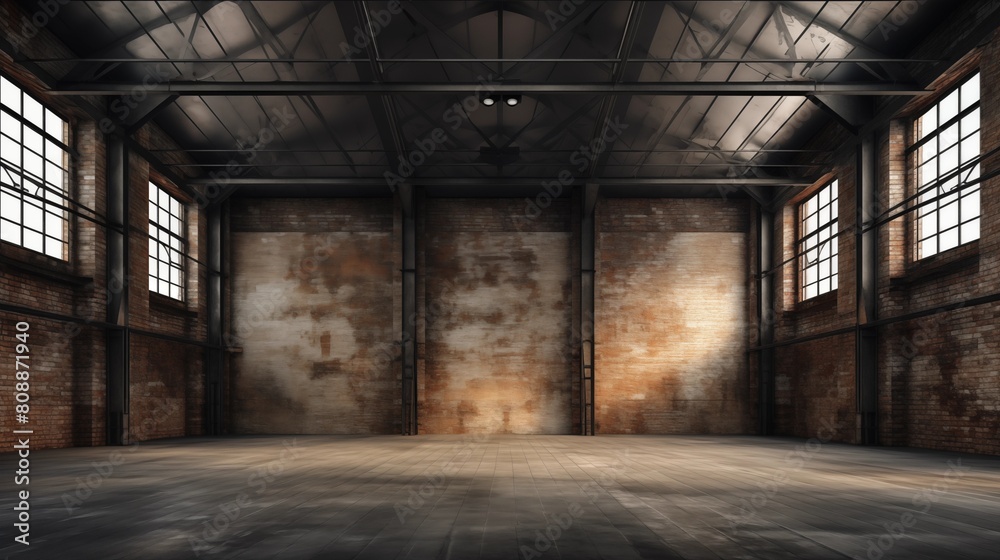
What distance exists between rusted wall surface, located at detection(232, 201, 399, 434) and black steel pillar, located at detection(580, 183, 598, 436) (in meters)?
5.73

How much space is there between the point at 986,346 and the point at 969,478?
470cm

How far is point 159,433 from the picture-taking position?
1864cm

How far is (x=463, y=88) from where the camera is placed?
1382 centimetres

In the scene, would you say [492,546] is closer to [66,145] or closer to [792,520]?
[792,520]

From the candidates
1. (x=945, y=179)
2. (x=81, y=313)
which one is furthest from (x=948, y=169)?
(x=81, y=313)

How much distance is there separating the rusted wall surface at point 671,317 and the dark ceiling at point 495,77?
2.36 m

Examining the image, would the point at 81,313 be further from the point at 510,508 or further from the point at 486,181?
the point at 510,508

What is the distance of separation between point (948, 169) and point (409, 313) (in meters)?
14.4

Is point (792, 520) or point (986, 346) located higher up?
point (986, 346)

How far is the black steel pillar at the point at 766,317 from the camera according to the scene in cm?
2189

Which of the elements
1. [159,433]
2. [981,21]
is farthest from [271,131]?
[981,21]

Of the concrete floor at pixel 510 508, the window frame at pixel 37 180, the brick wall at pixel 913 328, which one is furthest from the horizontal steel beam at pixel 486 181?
the concrete floor at pixel 510 508

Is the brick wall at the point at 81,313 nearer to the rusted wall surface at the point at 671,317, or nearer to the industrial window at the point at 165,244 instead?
the industrial window at the point at 165,244

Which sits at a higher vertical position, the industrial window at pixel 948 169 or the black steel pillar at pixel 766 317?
the industrial window at pixel 948 169
